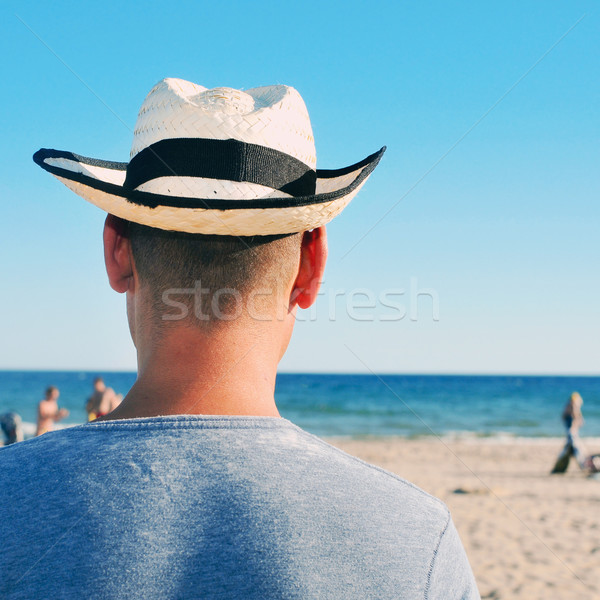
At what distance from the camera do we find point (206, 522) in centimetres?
110

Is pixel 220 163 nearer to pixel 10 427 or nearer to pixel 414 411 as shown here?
pixel 10 427

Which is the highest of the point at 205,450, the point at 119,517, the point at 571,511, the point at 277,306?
the point at 277,306

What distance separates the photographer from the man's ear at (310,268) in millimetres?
1618

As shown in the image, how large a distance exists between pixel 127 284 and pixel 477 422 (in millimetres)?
38220

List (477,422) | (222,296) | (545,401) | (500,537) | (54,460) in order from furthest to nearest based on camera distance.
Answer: (545,401)
(477,422)
(500,537)
(222,296)
(54,460)

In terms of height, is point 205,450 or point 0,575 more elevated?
point 205,450

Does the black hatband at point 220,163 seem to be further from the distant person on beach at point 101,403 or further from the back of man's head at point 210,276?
the distant person on beach at point 101,403

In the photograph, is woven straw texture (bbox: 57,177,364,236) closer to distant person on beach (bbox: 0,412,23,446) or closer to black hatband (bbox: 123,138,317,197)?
black hatband (bbox: 123,138,317,197)

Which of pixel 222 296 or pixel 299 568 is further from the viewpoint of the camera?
pixel 222 296

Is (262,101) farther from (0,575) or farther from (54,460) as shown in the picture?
(0,575)

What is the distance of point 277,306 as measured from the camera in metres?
1.50

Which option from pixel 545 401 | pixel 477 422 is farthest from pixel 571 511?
pixel 545 401

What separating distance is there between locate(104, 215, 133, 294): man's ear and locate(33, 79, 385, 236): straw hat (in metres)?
0.04

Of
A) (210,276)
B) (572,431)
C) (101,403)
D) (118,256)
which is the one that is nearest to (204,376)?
(210,276)
